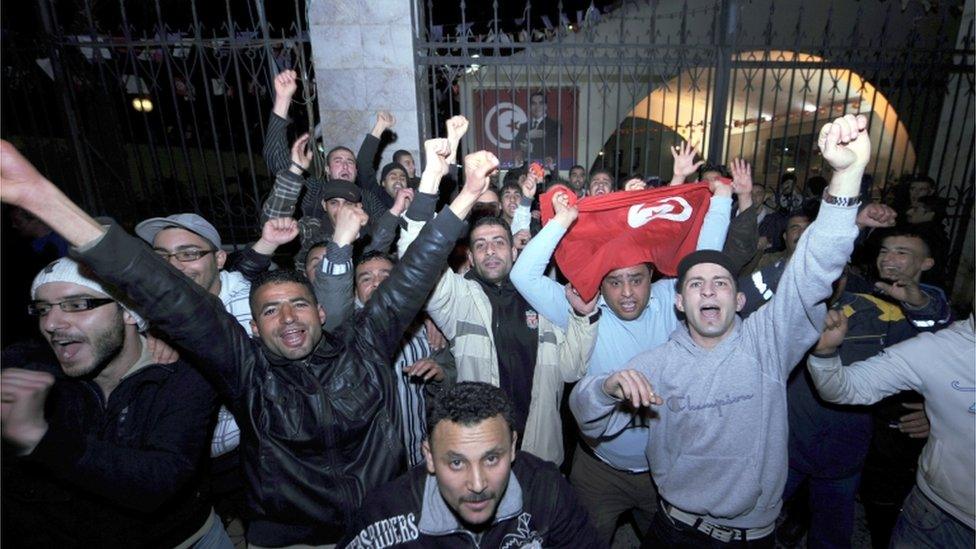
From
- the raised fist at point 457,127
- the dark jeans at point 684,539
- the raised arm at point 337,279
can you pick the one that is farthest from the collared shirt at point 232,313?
the dark jeans at point 684,539

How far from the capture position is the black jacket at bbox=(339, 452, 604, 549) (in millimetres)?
2006

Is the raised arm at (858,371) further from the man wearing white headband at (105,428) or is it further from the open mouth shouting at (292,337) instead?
the man wearing white headband at (105,428)

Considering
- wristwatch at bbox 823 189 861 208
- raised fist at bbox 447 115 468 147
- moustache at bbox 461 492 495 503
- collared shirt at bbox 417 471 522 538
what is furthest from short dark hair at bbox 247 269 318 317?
wristwatch at bbox 823 189 861 208

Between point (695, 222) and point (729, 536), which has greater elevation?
point (695, 222)

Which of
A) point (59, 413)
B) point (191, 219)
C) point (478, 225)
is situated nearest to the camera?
point (59, 413)

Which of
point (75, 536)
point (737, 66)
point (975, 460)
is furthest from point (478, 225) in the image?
point (737, 66)

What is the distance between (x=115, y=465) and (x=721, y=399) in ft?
8.17

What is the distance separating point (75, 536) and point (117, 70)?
5.72 metres

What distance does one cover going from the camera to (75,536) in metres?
1.95

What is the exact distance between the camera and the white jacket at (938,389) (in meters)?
2.25

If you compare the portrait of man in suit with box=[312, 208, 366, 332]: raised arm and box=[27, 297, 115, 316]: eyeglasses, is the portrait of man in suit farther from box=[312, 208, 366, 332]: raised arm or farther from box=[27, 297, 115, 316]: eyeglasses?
box=[27, 297, 115, 316]: eyeglasses

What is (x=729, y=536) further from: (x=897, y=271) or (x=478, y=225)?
(x=478, y=225)

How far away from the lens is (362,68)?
5.94 meters

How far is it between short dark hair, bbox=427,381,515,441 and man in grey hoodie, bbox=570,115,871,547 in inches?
19.6
